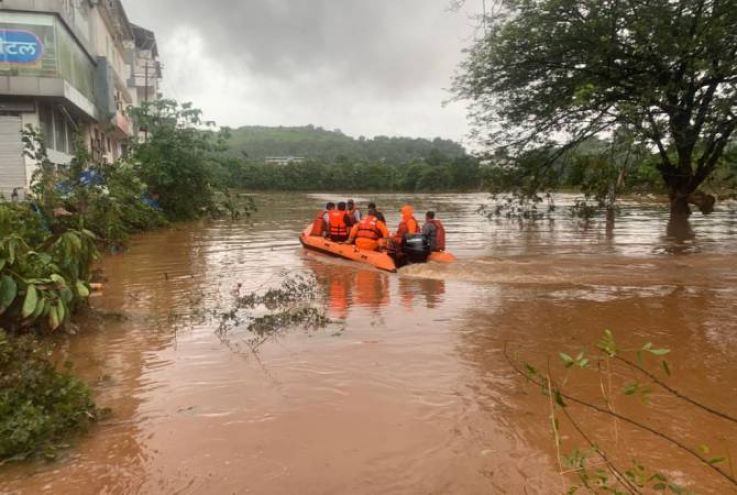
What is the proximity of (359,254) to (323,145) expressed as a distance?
13102 cm

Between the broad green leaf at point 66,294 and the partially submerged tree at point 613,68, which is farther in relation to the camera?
the partially submerged tree at point 613,68

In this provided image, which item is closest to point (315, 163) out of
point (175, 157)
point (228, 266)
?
point (175, 157)

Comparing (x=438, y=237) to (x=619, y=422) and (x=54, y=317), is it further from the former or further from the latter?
(x=54, y=317)

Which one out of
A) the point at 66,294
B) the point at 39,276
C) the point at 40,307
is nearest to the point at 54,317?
the point at 40,307

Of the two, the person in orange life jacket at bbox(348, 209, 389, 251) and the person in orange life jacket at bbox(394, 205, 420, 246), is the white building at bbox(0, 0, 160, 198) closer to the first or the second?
the person in orange life jacket at bbox(348, 209, 389, 251)

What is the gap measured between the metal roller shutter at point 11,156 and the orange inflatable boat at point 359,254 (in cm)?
1184

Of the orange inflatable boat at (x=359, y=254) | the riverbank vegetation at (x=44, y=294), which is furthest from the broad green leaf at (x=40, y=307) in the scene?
the orange inflatable boat at (x=359, y=254)

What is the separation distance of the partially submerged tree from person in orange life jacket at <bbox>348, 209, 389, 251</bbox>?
451 centimetres

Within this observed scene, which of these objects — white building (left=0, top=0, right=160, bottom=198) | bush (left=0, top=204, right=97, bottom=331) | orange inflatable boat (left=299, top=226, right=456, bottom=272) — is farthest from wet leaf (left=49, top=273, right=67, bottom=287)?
white building (left=0, top=0, right=160, bottom=198)

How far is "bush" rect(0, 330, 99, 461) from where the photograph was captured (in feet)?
12.4

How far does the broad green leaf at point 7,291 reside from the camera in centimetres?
532

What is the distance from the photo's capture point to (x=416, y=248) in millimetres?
11594

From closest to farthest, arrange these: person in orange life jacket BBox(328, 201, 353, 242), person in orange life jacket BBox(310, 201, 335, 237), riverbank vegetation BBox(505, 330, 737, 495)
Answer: riverbank vegetation BBox(505, 330, 737, 495), person in orange life jacket BBox(328, 201, 353, 242), person in orange life jacket BBox(310, 201, 335, 237)

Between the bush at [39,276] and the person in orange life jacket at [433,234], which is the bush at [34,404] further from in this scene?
the person in orange life jacket at [433,234]
